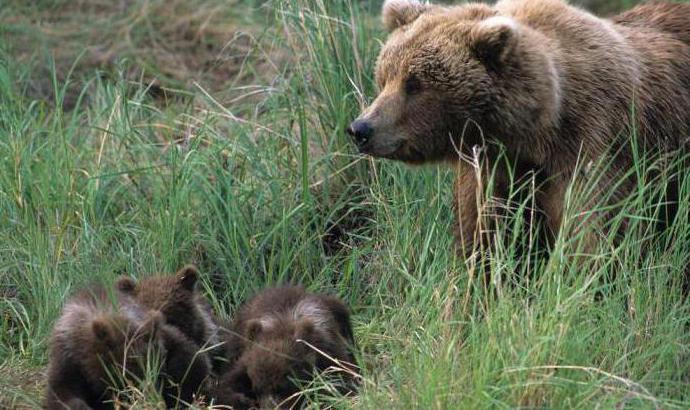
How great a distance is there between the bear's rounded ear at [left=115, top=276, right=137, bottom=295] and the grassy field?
13 cm

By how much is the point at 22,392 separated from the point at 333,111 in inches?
95.4

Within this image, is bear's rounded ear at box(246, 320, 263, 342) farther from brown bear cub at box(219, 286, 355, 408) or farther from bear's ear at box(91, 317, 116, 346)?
bear's ear at box(91, 317, 116, 346)

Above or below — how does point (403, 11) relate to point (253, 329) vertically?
above

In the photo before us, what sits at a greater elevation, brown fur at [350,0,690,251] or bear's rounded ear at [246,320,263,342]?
brown fur at [350,0,690,251]

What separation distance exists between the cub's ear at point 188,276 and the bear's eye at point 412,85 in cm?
120

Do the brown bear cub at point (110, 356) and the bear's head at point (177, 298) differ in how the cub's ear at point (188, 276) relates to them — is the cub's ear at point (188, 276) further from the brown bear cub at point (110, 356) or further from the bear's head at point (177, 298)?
the brown bear cub at point (110, 356)

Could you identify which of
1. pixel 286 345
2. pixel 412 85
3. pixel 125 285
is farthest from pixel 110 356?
pixel 412 85

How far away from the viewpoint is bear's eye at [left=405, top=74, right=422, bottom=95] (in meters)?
5.75

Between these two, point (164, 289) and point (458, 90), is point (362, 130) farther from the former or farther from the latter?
point (164, 289)

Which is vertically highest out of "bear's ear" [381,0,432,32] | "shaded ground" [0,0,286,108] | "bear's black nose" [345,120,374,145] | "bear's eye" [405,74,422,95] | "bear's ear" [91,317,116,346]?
"bear's ear" [381,0,432,32]

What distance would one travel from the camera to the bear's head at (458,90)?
5.63 metres

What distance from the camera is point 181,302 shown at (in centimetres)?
565

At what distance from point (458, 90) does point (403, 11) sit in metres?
0.66

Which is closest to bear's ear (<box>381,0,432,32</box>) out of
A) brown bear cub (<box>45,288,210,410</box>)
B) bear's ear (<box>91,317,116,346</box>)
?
brown bear cub (<box>45,288,210,410</box>)
